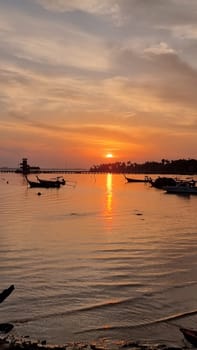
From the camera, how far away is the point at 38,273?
875 inches

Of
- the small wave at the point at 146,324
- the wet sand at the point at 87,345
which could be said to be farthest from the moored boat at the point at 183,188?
the wet sand at the point at 87,345

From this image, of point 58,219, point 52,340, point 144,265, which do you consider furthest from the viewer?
point 58,219

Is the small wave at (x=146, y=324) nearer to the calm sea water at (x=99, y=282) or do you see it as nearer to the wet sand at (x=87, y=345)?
the calm sea water at (x=99, y=282)

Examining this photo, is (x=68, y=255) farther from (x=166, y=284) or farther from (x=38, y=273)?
(x=166, y=284)

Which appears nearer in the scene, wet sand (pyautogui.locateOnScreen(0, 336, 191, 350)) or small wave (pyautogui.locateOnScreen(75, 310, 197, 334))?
wet sand (pyautogui.locateOnScreen(0, 336, 191, 350))

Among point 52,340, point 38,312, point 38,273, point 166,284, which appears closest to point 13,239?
point 38,273

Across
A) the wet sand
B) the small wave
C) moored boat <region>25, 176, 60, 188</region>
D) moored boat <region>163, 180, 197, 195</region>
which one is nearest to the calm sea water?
the small wave

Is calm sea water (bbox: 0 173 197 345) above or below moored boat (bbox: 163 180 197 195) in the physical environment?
below

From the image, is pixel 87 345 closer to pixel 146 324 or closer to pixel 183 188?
pixel 146 324

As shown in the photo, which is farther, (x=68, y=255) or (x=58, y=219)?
(x=58, y=219)

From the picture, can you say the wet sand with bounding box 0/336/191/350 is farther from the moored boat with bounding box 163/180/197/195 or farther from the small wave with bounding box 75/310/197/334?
the moored boat with bounding box 163/180/197/195

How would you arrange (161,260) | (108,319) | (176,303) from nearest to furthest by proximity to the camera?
1. (108,319)
2. (176,303)
3. (161,260)

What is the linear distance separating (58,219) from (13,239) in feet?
51.3

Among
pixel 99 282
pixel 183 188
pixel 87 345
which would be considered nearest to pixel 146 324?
pixel 87 345
